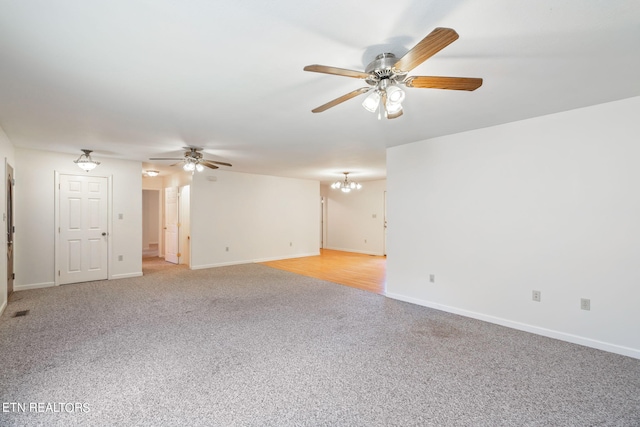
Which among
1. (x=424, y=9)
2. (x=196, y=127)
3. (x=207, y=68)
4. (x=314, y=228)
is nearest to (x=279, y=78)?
(x=207, y=68)

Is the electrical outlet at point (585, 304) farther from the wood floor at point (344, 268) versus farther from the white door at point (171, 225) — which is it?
the white door at point (171, 225)

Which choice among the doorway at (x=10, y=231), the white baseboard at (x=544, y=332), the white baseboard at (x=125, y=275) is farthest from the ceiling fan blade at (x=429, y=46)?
the white baseboard at (x=125, y=275)

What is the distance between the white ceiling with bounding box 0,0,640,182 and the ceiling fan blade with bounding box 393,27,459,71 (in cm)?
21

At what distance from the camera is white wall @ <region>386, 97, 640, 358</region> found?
9.16ft

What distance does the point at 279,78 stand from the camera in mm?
2295

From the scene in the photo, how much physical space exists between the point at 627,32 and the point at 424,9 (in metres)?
1.31

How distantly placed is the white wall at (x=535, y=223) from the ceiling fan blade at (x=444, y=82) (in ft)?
6.78

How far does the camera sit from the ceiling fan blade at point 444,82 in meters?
1.79

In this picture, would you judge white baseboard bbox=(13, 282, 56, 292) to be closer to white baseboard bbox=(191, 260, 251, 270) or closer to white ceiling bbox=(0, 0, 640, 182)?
white baseboard bbox=(191, 260, 251, 270)

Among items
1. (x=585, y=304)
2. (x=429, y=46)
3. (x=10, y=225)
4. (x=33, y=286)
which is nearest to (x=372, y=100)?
(x=429, y=46)

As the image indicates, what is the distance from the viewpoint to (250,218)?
7.73m

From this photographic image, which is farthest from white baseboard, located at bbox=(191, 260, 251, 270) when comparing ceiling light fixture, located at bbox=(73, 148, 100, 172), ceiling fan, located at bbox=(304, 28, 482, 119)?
ceiling fan, located at bbox=(304, 28, 482, 119)

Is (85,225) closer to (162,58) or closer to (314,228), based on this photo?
(162,58)

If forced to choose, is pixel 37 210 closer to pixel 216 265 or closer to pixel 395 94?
pixel 216 265
